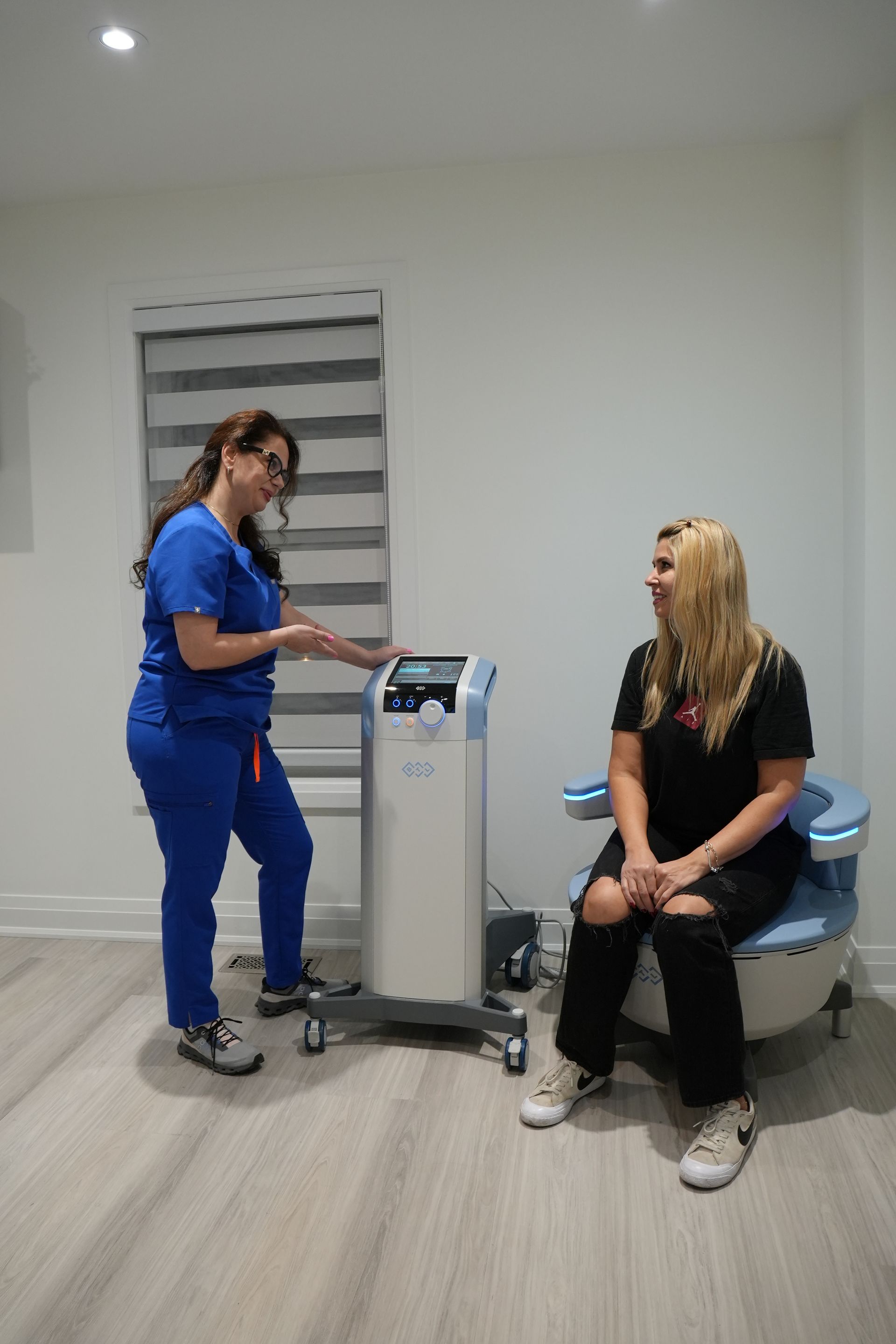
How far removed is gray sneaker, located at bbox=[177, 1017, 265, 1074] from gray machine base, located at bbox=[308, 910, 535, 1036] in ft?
0.59

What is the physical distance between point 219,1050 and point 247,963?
698 mm

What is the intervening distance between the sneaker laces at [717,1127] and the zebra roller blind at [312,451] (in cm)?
160

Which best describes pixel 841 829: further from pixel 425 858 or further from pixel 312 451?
pixel 312 451

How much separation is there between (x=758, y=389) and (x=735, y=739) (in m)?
1.24

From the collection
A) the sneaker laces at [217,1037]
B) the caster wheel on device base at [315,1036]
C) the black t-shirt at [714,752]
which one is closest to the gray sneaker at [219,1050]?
the sneaker laces at [217,1037]

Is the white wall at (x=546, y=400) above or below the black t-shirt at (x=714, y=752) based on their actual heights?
above

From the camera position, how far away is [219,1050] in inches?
90.1

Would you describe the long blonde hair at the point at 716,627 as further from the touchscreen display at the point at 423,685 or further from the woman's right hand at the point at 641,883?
the touchscreen display at the point at 423,685

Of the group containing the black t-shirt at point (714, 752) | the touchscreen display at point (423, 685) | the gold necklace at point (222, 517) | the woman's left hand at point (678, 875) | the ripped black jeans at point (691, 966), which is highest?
the gold necklace at point (222, 517)

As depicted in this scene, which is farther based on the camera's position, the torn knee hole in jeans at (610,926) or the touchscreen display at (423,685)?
the touchscreen display at (423,685)

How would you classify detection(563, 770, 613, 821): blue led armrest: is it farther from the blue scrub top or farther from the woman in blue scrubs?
the blue scrub top

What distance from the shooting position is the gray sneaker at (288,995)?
2580mm

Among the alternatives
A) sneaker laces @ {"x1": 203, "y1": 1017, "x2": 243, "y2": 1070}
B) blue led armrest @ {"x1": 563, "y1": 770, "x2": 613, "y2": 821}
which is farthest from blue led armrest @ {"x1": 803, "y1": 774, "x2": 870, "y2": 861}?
sneaker laces @ {"x1": 203, "y1": 1017, "x2": 243, "y2": 1070}

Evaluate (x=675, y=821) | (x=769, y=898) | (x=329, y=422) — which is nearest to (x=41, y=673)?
(x=329, y=422)
